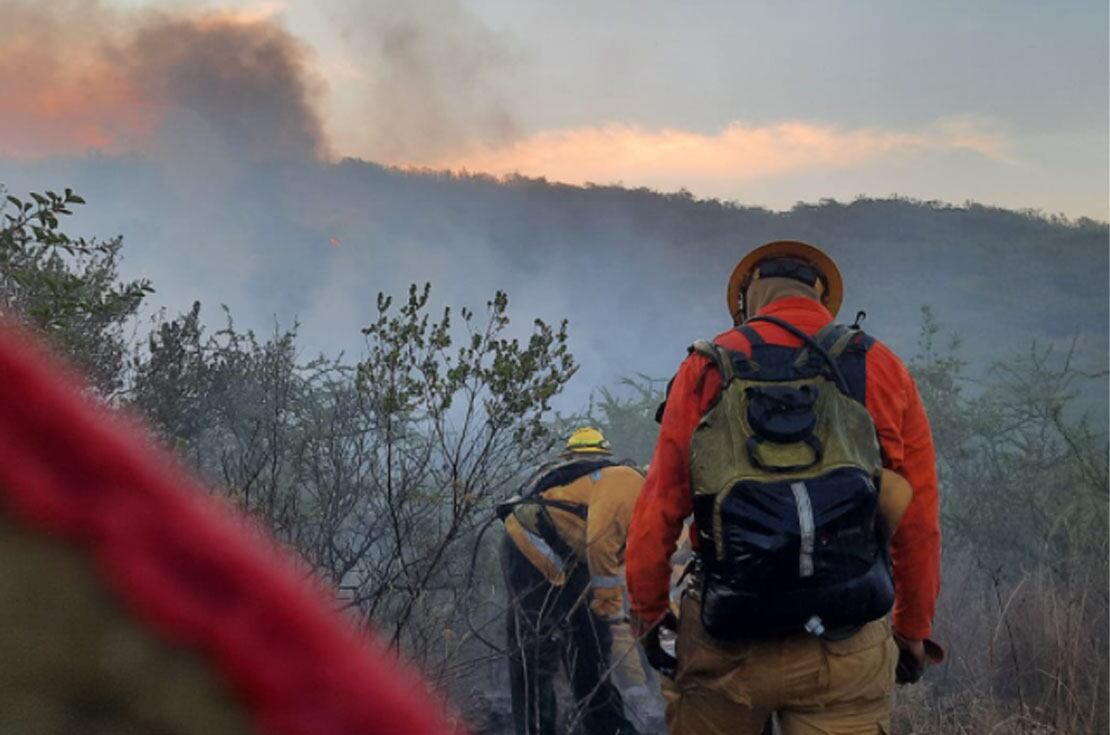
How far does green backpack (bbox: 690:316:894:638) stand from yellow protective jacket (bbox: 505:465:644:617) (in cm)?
207

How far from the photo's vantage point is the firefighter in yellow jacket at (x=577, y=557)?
4.61 metres

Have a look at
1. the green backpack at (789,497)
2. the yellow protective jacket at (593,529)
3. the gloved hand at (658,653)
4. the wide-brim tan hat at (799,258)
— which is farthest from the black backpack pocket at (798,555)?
the yellow protective jacket at (593,529)

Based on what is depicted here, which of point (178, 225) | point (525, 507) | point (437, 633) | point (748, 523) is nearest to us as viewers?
point (748, 523)

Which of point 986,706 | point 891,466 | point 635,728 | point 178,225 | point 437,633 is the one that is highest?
point 178,225

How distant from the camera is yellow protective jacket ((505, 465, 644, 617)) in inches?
180

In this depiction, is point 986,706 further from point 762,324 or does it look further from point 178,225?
point 178,225

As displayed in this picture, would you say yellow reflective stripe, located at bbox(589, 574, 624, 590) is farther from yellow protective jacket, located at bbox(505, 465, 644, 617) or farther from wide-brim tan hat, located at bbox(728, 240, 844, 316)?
wide-brim tan hat, located at bbox(728, 240, 844, 316)

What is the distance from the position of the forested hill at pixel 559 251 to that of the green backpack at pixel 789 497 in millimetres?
20309

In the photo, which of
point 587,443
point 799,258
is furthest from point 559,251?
point 799,258

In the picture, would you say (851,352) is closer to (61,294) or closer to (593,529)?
(593,529)

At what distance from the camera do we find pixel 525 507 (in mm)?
4984

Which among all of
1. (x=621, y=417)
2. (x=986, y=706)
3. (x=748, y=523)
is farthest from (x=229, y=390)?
(x=621, y=417)

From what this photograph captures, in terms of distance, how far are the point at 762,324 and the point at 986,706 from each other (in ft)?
9.28

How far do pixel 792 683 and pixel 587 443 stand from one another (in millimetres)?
2591
